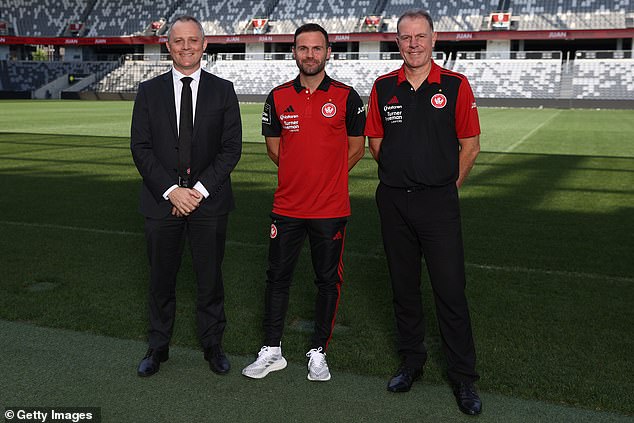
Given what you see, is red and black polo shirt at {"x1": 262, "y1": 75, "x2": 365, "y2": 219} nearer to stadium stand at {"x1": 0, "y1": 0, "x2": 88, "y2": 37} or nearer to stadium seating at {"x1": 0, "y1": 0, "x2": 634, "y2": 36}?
stadium seating at {"x1": 0, "y1": 0, "x2": 634, "y2": 36}

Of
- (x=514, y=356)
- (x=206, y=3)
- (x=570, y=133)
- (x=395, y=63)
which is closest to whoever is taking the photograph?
(x=514, y=356)

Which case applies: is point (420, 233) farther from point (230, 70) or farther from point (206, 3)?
point (206, 3)

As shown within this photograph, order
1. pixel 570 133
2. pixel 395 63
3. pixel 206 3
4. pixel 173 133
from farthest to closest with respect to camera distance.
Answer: pixel 206 3, pixel 395 63, pixel 570 133, pixel 173 133

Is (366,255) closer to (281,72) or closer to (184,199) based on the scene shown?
(184,199)

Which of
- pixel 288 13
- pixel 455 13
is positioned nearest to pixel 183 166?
pixel 455 13

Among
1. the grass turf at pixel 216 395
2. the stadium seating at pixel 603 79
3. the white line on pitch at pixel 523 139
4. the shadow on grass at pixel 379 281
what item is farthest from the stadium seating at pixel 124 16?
the grass turf at pixel 216 395

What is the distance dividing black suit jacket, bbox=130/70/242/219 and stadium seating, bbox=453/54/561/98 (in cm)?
3673

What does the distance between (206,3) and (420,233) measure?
5377 centimetres

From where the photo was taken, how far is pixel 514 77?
3988cm

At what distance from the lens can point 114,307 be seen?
14.6ft

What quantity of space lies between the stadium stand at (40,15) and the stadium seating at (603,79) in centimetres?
3948

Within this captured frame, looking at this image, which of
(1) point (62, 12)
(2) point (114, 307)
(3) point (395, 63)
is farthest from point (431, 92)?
(1) point (62, 12)

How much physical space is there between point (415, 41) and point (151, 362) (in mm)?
2017

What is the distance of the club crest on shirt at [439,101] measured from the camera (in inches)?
119
